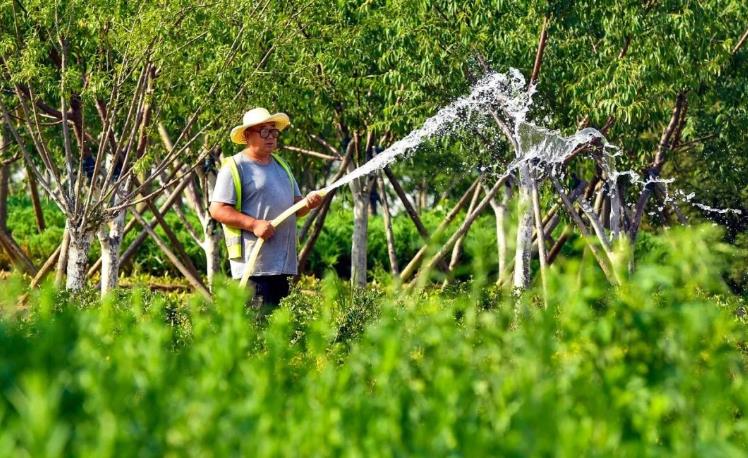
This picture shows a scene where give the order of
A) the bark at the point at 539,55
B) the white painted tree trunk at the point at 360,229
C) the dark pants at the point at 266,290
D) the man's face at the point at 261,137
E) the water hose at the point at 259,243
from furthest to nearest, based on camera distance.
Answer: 1. the white painted tree trunk at the point at 360,229
2. the bark at the point at 539,55
3. the man's face at the point at 261,137
4. the dark pants at the point at 266,290
5. the water hose at the point at 259,243

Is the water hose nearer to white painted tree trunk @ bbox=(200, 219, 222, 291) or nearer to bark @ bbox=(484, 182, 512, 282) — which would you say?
white painted tree trunk @ bbox=(200, 219, 222, 291)

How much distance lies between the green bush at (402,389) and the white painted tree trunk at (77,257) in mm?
6201

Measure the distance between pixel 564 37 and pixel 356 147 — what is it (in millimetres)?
3100

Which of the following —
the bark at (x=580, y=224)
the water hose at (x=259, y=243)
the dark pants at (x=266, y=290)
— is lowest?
the dark pants at (x=266, y=290)

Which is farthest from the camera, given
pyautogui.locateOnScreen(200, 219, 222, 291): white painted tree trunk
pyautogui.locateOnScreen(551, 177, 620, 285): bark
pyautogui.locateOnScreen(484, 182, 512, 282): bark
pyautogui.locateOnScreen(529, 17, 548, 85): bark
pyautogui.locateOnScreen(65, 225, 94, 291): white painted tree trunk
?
pyautogui.locateOnScreen(484, 182, 512, 282): bark

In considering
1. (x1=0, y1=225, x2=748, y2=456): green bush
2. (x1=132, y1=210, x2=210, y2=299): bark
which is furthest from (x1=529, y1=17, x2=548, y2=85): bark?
(x1=0, y1=225, x2=748, y2=456): green bush

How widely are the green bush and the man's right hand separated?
2663mm

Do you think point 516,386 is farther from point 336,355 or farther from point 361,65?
point 361,65

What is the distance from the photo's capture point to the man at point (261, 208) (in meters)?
8.35

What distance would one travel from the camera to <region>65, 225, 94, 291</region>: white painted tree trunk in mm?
11617

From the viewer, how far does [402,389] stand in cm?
430

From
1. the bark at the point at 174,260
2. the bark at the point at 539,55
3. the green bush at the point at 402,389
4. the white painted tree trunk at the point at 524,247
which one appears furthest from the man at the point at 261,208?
the bark at the point at 174,260

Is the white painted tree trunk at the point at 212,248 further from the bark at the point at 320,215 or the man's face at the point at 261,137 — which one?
the man's face at the point at 261,137

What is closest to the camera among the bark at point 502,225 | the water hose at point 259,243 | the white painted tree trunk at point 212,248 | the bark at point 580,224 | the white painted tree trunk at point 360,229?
the water hose at point 259,243
